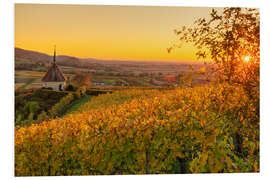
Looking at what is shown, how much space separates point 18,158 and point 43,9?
2.84 meters

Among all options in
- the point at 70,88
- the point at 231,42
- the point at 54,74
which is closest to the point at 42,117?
the point at 70,88

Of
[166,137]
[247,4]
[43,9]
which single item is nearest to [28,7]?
[43,9]

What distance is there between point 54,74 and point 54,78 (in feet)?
0.31

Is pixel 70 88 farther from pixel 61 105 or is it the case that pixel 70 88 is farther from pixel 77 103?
pixel 77 103

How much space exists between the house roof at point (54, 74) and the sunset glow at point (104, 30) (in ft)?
1.06

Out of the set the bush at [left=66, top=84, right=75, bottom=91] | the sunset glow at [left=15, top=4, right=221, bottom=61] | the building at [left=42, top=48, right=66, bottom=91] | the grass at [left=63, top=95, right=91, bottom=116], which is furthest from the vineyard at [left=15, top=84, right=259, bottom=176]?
the grass at [left=63, top=95, right=91, bottom=116]

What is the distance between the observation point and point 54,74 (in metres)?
5.42

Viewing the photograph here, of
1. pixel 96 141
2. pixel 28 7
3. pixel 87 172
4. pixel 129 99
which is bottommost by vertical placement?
pixel 87 172

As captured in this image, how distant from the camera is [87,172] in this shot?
13.2 feet

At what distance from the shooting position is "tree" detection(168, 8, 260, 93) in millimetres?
4598

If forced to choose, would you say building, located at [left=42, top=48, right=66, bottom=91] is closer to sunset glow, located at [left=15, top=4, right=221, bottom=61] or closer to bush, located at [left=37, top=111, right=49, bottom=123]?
sunset glow, located at [left=15, top=4, right=221, bottom=61]

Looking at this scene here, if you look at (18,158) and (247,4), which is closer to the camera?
(18,158)

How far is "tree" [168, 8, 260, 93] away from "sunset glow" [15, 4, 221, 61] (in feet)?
1.28
